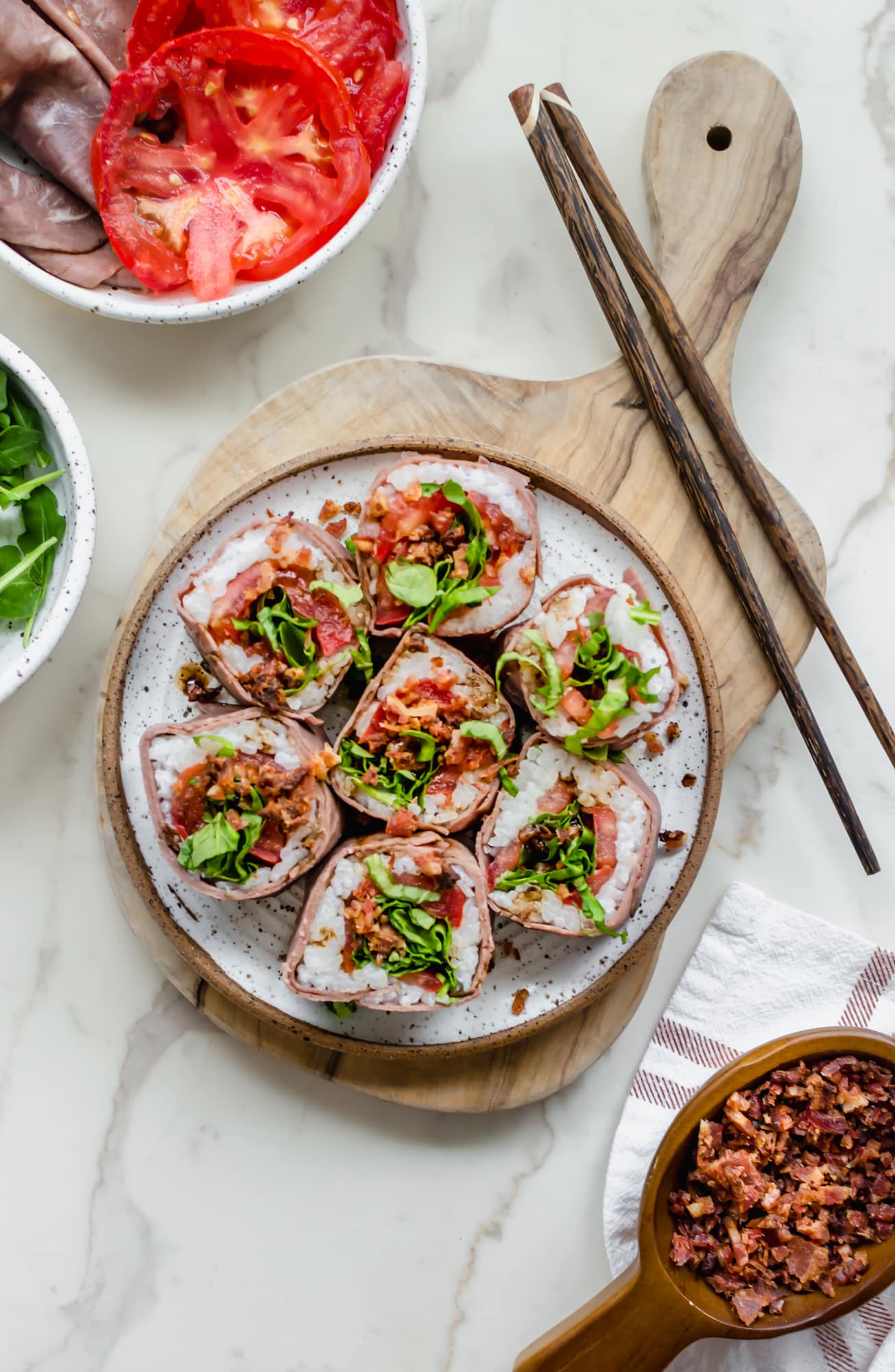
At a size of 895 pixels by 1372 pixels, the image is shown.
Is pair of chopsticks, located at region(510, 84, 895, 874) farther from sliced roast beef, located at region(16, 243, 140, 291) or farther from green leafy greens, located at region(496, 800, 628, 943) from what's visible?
sliced roast beef, located at region(16, 243, 140, 291)

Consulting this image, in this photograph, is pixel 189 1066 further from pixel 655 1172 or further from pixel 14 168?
pixel 14 168

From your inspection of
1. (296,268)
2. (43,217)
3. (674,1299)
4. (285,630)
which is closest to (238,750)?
(285,630)

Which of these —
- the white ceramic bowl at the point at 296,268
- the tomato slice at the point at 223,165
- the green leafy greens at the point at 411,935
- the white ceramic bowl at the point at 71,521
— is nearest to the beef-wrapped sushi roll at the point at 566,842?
the green leafy greens at the point at 411,935

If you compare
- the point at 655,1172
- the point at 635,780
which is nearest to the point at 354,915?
the point at 635,780

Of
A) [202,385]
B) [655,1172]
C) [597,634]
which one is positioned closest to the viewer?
[597,634]

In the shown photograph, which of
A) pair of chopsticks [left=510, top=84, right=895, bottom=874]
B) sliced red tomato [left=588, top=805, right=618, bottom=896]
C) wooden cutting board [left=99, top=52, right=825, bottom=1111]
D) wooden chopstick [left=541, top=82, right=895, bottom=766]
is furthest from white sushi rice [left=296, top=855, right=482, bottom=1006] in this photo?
wooden chopstick [left=541, top=82, right=895, bottom=766]
